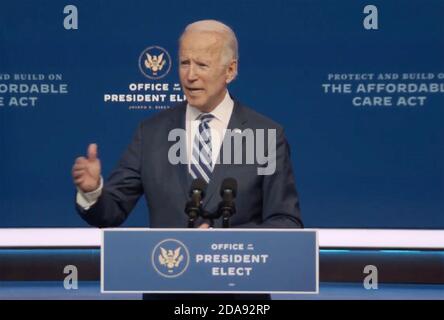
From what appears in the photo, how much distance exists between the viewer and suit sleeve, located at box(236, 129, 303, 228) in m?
3.33

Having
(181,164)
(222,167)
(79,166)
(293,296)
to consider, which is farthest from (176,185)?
(293,296)

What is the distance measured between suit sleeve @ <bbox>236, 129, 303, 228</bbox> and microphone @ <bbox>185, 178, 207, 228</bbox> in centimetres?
20

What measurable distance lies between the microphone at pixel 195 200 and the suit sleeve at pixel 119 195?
9.1 inches

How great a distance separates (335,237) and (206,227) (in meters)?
0.58

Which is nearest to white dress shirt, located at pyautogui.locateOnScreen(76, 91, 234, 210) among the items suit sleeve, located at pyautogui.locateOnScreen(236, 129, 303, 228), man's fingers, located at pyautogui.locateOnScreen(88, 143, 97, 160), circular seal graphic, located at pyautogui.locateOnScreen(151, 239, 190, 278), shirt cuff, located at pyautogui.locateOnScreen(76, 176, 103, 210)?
shirt cuff, located at pyautogui.locateOnScreen(76, 176, 103, 210)

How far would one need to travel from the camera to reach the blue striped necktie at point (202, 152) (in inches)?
132

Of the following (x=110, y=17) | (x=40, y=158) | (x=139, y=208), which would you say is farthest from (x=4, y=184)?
(x=110, y=17)

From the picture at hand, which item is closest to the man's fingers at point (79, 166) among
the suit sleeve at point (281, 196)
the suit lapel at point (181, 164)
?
the suit lapel at point (181, 164)

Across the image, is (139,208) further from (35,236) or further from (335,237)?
(335,237)

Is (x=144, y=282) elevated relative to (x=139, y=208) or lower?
lower

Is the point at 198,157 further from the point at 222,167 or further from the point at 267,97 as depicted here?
the point at 267,97

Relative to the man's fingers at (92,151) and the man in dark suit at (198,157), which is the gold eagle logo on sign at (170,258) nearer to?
the man in dark suit at (198,157)

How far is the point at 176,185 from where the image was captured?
11.0ft

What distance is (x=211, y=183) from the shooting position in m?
3.32
